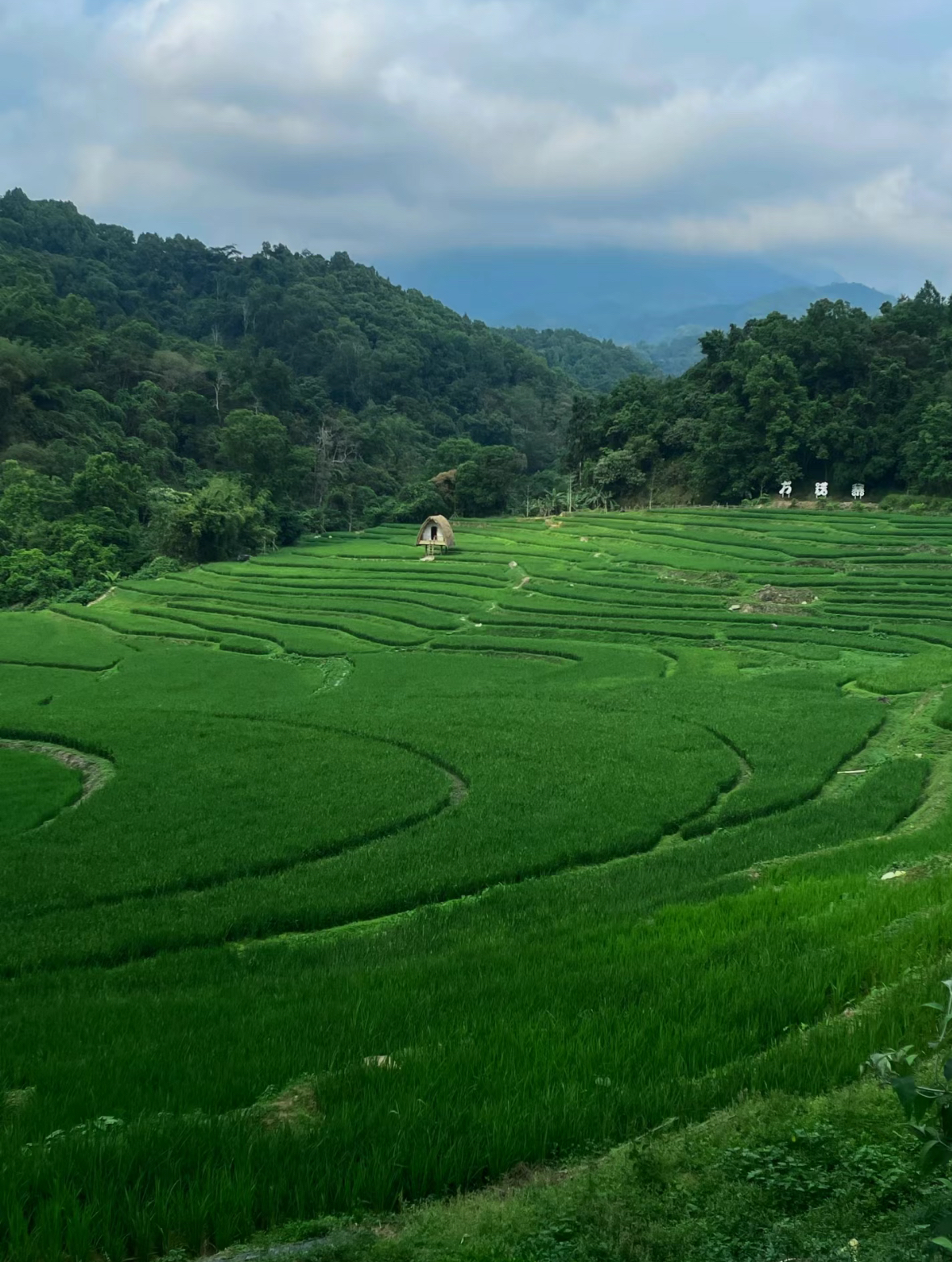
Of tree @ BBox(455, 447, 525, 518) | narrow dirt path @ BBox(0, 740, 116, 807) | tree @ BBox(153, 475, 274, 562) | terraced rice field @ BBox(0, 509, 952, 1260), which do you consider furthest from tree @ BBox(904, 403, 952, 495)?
narrow dirt path @ BBox(0, 740, 116, 807)

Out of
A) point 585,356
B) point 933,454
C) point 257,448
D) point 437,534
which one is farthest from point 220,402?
point 585,356

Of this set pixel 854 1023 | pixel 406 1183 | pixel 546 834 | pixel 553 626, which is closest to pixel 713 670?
pixel 553 626

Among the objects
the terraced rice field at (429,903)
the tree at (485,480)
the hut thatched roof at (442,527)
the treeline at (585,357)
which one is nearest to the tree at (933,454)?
the hut thatched roof at (442,527)

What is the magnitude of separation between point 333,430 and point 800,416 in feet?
133

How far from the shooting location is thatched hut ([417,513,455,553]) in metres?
50.9

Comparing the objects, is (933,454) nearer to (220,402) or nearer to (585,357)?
(220,402)

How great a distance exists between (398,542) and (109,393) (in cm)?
3120

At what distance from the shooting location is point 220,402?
80.7 m

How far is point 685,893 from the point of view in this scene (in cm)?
1055

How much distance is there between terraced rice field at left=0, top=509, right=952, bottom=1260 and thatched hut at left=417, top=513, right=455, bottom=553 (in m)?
20.5

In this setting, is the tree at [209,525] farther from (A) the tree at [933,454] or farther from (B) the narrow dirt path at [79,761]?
(A) the tree at [933,454]

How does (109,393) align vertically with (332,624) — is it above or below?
above

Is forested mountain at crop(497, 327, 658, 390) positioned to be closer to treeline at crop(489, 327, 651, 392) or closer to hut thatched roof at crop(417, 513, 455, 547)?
treeline at crop(489, 327, 651, 392)

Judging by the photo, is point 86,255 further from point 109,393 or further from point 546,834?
point 546,834
